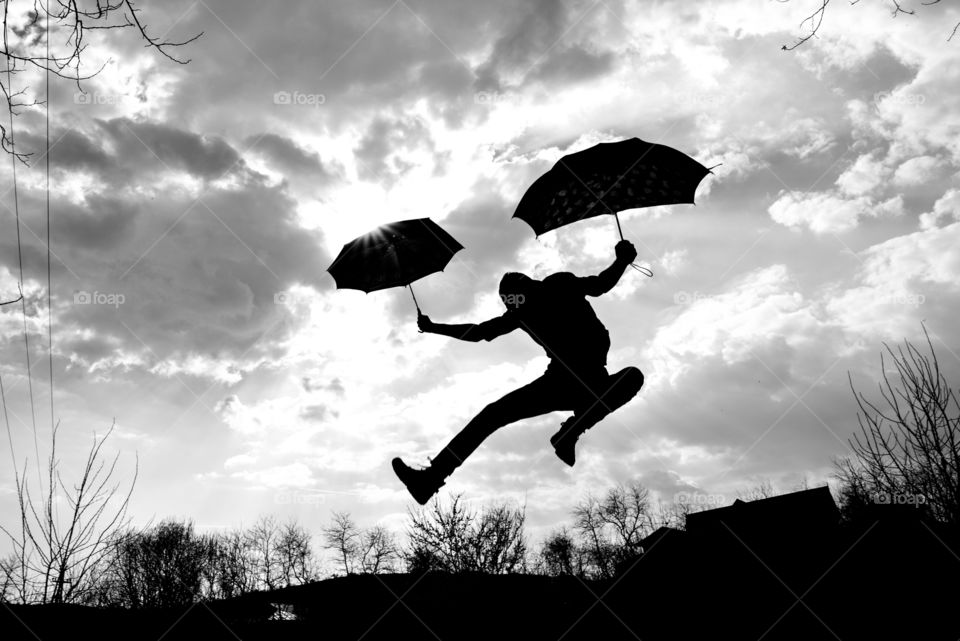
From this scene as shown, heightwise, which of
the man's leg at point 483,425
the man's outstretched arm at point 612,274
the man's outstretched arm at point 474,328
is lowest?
the man's leg at point 483,425

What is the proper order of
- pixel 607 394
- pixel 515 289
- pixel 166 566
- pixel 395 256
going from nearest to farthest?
pixel 607 394
pixel 515 289
pixel 395 256
pixel 166 566

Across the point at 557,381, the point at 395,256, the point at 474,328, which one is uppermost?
the point at 395,256

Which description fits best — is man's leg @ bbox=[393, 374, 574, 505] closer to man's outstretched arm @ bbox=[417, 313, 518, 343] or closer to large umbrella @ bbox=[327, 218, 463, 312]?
man's outstretched arm @ bbox=[417, 313, 518, 343]

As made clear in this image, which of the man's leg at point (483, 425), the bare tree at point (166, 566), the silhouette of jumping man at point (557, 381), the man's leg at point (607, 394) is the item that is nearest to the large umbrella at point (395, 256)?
the silhouette of jumping man at point (557, 381)

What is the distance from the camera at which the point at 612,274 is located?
4.48 m

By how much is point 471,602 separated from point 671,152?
198 inches

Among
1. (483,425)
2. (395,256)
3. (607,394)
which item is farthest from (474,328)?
(607,394)

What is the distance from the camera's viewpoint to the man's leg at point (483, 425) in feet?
13.5

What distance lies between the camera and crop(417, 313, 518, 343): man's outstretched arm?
4426 millimetres

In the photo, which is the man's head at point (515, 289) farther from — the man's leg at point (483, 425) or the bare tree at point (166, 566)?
the bare tree at point (166, 566)

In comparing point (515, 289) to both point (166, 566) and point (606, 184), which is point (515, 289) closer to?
point (606, 184)

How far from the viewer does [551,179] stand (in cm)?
457

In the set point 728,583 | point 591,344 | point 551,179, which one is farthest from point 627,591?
point 551,179

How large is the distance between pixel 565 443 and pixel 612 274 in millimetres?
1348
